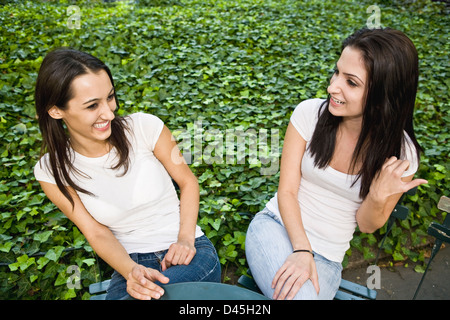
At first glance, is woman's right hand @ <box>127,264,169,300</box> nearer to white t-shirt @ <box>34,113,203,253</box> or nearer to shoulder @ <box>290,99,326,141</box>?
white t-shirt @ <box>34,113,203,253</box>

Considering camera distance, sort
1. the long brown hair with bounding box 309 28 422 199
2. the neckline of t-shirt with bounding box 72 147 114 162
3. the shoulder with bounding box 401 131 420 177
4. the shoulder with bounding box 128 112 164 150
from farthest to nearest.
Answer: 1. the shoulder with bounding box 128 112 164 150
2. the neckline of t-shirt with bounding box 72 147 114 162
3. the shoulder with bounding box 401 131 420 177
4. the long brown hair with bounding box 309 28 422 199

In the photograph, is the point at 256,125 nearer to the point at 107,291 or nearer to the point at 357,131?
the point at 357,131

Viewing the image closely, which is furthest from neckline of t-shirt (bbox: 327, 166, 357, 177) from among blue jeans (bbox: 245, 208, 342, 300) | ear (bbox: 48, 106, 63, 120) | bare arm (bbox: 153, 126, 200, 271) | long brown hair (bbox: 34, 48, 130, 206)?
ear (bbox: 48, 106, 63, 120)

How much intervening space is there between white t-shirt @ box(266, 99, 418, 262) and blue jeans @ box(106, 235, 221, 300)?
1.80ft

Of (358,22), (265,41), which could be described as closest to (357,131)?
(265,41)

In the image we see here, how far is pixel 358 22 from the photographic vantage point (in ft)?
24.2

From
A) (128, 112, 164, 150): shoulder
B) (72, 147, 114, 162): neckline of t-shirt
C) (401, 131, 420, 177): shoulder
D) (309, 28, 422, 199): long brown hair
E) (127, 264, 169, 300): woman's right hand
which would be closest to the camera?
(127, 264, 169, 300): woman's right hand

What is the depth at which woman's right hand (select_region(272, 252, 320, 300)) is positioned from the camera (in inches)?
59.0

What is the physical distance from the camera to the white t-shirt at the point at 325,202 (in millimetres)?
1738

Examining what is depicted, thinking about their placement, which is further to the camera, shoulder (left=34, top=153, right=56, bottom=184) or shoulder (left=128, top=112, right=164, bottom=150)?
shoulder (left=128, top=112, right=164, bottom=150)

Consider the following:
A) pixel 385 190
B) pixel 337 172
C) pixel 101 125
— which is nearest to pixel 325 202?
pixel 337 172

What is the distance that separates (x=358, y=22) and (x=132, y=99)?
5.82 m

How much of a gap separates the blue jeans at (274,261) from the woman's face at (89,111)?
969 mm

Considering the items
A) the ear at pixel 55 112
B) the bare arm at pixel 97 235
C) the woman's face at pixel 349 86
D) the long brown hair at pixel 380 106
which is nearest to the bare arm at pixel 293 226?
the long brown hair at pixel 380 106
